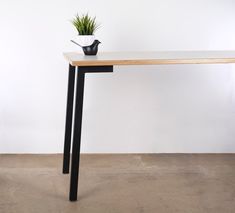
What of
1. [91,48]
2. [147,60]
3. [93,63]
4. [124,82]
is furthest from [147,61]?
[124,82]

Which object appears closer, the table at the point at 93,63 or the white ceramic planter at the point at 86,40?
the table at the point at 93,63

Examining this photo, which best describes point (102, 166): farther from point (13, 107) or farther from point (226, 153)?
point (226, 153)

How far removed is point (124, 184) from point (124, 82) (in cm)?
95

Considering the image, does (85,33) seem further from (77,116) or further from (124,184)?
(124,184)

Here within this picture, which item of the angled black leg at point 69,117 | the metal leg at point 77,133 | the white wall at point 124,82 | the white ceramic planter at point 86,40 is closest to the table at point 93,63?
the metal leg at point 77,133

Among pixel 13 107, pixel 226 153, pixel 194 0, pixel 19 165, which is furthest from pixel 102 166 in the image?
pixel 194 0

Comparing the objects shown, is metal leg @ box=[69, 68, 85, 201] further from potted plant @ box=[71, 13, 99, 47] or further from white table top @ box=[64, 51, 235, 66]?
potted plant @ box=[71, 13, 99, 47]

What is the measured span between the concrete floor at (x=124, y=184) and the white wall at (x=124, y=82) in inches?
6.3

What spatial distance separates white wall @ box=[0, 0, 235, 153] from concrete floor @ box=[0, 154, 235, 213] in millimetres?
159

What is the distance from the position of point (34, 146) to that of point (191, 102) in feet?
4.25

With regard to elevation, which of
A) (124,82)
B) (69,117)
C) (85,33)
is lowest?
(69,117)

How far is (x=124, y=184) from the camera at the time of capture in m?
3.12

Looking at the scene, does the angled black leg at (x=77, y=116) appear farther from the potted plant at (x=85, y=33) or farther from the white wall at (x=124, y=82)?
the white wall at (x=124, y=82)

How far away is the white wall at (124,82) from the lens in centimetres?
363
